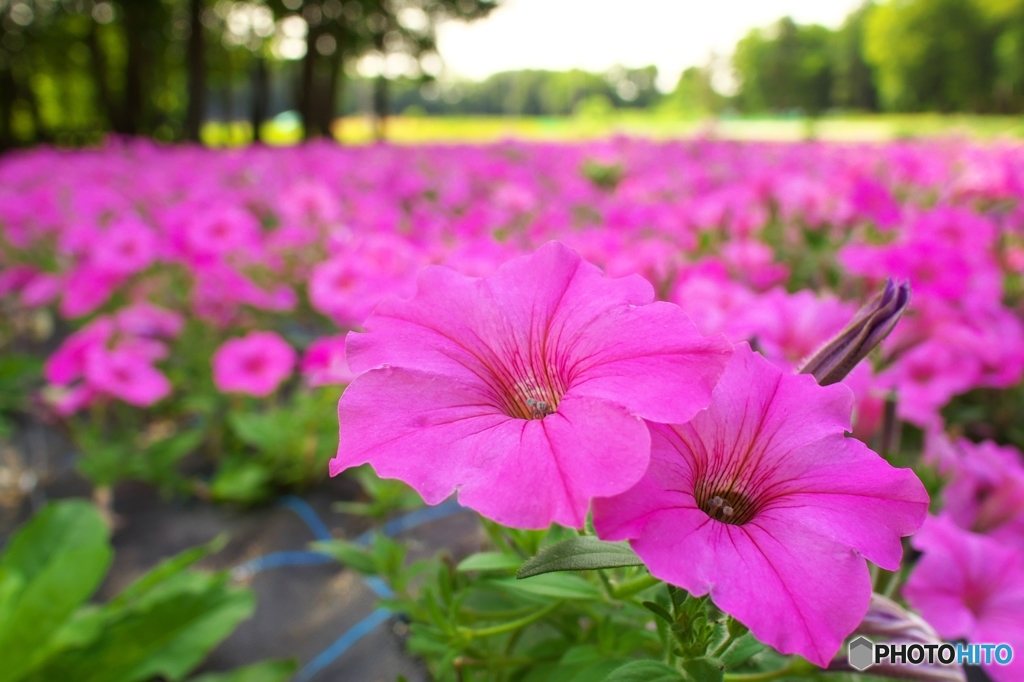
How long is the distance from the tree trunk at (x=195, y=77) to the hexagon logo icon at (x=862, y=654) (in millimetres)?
14528

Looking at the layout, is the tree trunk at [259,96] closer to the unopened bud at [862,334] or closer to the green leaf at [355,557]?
the green leaf at [355,557]

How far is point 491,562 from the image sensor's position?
29.8 inches

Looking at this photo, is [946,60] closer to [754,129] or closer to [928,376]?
[754,129]

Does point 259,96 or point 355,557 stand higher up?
point 259,96

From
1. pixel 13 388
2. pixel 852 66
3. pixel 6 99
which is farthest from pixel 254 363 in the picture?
pixel 6 99

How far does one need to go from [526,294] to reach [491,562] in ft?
1.08

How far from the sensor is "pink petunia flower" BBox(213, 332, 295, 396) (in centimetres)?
207

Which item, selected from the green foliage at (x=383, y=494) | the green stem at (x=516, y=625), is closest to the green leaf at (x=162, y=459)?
the green foliage at (x=383, y=494)

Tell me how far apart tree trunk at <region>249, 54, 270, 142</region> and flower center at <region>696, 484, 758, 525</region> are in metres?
19.0

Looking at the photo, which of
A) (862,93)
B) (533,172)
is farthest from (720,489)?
(862,93)

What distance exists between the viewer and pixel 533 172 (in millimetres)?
4652

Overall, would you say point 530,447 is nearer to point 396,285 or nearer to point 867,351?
point 867,351

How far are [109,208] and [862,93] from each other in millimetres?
27954

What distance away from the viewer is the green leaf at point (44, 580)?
4.23 ft
